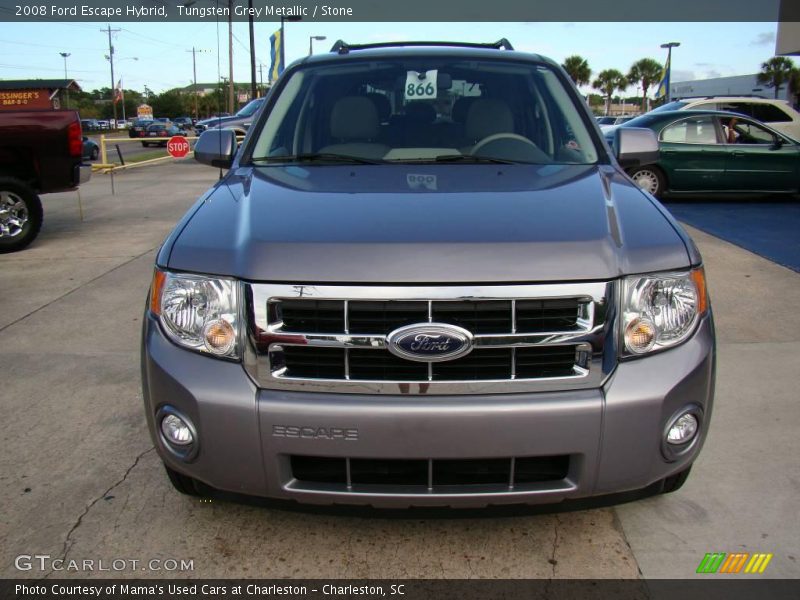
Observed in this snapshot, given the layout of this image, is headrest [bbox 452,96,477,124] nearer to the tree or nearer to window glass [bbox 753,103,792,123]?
window glass [bbox 753,103,792,123]

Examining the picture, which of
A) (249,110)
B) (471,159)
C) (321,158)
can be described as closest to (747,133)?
(471,159)

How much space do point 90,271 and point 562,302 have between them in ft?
19.8

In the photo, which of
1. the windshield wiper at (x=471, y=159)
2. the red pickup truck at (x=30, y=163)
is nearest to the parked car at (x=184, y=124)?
the red pickup truck at (x=30, y=163)

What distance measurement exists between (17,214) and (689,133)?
9388 millimetres

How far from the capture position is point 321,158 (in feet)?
10.6

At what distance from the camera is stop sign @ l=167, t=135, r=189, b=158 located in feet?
48.0

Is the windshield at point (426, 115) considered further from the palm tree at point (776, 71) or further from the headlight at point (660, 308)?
the palm tree at point (776, 71)

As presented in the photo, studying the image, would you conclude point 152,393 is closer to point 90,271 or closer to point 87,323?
point 87,323

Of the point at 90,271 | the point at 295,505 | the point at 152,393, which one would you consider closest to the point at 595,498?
the point at 295,505

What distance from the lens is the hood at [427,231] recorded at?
84.0 inches

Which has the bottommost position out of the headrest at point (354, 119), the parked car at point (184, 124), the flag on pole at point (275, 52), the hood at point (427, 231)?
the hood at point (427, 231)

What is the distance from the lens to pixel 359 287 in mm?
2113

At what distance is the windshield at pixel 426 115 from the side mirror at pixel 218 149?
248 millimetres

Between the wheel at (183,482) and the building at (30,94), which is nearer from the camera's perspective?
the wheel at (183,482)
